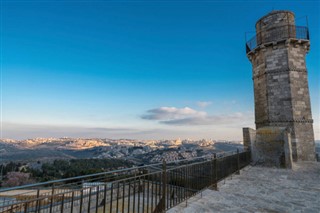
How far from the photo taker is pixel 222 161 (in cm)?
690

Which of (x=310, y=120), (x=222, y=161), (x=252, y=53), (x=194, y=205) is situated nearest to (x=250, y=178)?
(x=222, y=161)

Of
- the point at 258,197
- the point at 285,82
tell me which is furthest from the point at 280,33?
the point at 258,197

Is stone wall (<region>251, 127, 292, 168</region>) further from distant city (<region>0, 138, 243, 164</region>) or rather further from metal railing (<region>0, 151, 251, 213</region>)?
distant city (<region>0, 138, 243, 164</region>)

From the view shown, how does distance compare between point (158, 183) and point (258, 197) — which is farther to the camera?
point (258, 197)

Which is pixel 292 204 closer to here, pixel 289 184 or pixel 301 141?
pixel 289 184

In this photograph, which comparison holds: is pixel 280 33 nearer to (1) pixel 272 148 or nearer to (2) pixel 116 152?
(1) pixel 272 148

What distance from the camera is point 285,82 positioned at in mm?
14305

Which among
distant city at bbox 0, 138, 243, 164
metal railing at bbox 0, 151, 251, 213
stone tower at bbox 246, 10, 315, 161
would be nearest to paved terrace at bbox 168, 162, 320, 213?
metal railing at bbox 0, 151, 251, 213

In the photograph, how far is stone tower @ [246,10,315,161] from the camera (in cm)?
1394

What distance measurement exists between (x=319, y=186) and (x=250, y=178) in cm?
223

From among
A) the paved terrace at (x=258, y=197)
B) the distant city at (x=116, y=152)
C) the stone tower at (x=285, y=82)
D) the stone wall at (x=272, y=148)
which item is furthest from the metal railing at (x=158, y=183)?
the distant city at (x=116, y=152)

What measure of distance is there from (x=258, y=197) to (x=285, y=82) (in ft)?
39.2

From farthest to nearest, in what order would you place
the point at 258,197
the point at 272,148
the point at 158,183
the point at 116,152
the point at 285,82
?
the point at 116,152
the point at 285,82
the point at 272,148
the point at 258,197
the point at 158,183

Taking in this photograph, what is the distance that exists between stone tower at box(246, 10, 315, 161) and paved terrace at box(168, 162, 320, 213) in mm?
7601
